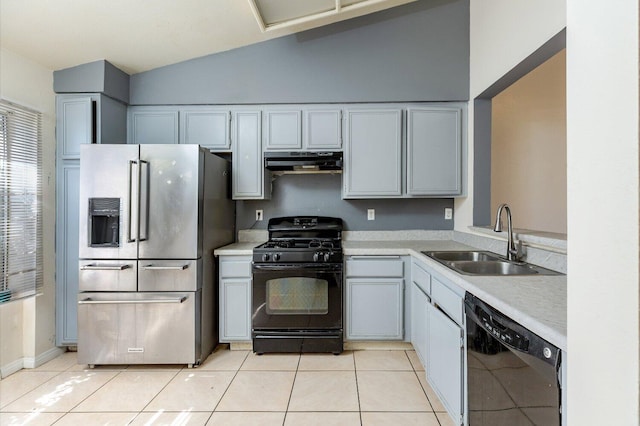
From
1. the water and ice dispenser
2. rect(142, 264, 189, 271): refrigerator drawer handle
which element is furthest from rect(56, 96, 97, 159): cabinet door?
rect(142, 264, 189, 271): refrigerator drawer handle

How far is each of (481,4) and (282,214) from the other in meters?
2.61

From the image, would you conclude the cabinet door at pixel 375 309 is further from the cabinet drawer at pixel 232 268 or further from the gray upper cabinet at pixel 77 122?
the gray upper cabinet at pixel 77 122

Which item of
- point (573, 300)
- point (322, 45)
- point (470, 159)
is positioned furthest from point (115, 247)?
point (470, 159)

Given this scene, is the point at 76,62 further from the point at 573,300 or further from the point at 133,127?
the point at 573,300

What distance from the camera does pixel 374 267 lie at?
9.00ft

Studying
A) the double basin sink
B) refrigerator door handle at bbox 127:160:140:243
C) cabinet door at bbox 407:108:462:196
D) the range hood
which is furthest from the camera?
cabinet door at bbox 407:108:462:196

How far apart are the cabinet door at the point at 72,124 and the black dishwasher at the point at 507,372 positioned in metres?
3.18

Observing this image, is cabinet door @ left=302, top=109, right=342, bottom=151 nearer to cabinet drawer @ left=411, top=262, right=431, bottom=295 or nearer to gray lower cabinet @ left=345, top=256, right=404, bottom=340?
gray lower cabinet @ left=345, top=256, right=404, bottom=340

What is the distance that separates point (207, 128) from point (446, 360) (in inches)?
109

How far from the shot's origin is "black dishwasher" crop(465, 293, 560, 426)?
0.96 meters

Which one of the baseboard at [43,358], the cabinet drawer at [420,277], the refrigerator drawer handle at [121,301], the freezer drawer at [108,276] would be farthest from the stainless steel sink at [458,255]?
the baseboard at [43,358]

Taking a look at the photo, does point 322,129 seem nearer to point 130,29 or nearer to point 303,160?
point 303,160

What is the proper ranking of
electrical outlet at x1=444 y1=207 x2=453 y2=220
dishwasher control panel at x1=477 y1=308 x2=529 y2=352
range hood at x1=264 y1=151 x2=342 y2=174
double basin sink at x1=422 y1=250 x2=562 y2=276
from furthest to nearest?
electrical outlet at x1=444 y1=207 x2=453 y2=220 < range hood at x1=264 y1=151 x2=342 y2=174 < double basin sink at x1=422 y1=250 x2=562 y2=276 < dishwasher control panel at x1=477 y1=308 x2=529 y2=352

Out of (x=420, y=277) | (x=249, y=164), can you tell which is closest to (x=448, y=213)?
(x=420, y=277)
